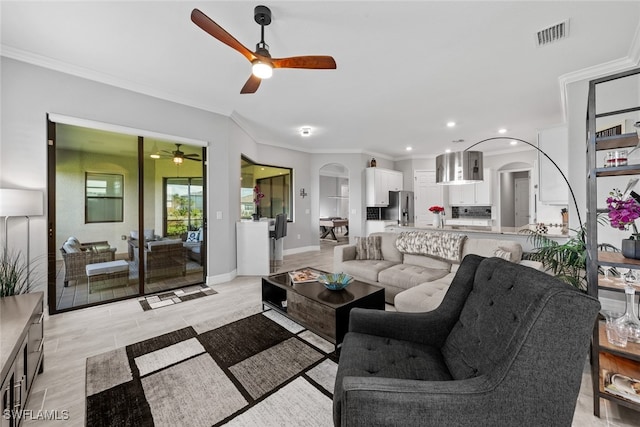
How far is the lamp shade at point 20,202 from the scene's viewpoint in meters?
2.28

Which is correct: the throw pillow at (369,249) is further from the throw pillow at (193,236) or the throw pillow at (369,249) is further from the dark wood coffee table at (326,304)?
the throw pillow at (193,236)

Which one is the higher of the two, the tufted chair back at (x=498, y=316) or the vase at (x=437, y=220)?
the vase at (x=437, y=220)

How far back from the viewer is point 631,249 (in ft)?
5.20

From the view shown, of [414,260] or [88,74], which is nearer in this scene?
[88,74]

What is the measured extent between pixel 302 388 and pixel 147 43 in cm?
336

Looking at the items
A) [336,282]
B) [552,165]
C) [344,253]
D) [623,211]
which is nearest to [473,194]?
[552,165]

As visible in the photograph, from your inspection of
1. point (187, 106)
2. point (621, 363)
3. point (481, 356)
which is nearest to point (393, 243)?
point (621, 363)

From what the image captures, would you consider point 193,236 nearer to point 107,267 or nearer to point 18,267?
point 107,267

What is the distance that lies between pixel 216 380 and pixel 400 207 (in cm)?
648

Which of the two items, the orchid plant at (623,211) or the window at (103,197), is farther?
the window at (103,197)

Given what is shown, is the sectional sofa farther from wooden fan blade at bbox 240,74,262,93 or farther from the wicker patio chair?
the wicker patio chair

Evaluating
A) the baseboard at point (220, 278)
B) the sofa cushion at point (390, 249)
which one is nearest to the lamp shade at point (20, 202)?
the baseboard at point (220, 278)

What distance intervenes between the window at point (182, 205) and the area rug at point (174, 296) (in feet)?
2.98

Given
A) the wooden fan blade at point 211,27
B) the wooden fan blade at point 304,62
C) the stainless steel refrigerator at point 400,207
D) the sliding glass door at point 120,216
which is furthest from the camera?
the stainless steel refrigerator at point 400,207
